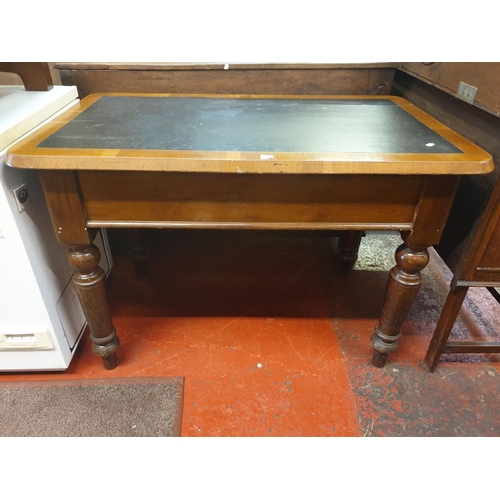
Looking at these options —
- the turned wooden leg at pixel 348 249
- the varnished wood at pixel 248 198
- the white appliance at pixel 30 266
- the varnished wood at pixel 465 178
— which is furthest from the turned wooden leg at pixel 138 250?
the varnished wood at pixel 465 178

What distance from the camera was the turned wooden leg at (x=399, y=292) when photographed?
898 mm

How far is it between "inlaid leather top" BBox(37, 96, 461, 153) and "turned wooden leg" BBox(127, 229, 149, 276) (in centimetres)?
49

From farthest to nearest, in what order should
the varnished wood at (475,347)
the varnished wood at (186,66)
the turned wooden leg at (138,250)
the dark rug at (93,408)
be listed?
the turned wooden leg at (138,250) → the varnished wood at (186,66) → the varnished wood at (475,347) → the dark rug at (93,408)

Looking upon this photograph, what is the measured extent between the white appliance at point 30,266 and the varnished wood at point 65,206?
0.10m

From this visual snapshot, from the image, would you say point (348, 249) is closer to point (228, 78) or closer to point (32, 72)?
point (228, 78)

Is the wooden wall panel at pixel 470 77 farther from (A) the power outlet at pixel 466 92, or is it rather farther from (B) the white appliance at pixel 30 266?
(B) the white appliance at pixel 30 266

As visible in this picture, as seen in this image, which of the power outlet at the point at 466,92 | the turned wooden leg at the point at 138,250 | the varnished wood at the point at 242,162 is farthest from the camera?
the turned wooden leg at the point at 138,250

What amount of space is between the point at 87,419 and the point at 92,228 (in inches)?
20.5

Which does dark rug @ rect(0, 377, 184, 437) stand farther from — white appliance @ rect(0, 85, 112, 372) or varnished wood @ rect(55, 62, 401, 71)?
varnished wood @ rect(55, 62, 401, 71)

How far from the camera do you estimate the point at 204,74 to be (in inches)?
48.4

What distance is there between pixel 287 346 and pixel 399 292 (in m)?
0.43

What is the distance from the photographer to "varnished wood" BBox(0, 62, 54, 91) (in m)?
1.02

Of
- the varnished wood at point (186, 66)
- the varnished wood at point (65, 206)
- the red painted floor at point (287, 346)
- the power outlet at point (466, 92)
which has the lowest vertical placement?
the red painted floor at point (287, 346)

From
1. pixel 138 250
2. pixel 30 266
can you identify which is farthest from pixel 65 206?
pixel 138 250
